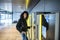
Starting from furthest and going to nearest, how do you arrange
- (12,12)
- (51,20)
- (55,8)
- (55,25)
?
(12,12) < (55,8) < (51,20) < (55,25)

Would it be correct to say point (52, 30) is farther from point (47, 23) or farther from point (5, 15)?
point (5, 15)

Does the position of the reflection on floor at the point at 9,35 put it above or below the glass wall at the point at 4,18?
below

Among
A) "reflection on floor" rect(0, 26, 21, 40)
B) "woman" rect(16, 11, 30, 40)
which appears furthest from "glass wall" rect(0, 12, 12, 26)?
"woman" rect(16, 11, 30, 40)

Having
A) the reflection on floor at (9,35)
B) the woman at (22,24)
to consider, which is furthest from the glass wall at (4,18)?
the woman at (22,24)

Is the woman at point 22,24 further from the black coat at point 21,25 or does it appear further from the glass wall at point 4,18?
the glass wall at point 4,18

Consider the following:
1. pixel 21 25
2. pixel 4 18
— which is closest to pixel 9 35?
pixel 21 25

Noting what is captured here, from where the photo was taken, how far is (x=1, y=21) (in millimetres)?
20625

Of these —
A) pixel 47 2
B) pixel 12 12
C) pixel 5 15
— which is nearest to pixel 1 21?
pixel 5 15

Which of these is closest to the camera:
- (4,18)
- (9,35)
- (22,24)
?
(22,24)

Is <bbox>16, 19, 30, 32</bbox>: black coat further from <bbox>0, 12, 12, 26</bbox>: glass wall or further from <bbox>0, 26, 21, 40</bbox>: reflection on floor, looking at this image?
<bbox>0, 12, 12, 26</bbox>: glass wall

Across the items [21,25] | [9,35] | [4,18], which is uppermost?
[4,18]

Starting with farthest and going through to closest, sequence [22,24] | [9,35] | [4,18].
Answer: [4,18], [9,35], [22,24]

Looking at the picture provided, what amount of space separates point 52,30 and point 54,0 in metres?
1.10

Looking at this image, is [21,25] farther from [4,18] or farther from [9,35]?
[4,18]
